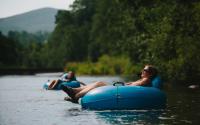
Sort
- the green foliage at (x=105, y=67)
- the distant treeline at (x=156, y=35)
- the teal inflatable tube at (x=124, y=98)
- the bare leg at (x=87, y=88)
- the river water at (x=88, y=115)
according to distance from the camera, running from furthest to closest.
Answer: the green foliage at (x=105, y=67) < the distant treeline at (x=156, y=35) < the bare leg at (x=87, y=88) < the teal inflatable tube at (x=124, y=98) < the river water at (x=88, y=115)

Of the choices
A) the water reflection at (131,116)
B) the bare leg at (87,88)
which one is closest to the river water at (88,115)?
the water reflection at (131,116)

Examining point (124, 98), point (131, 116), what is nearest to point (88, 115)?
point (131, 116)

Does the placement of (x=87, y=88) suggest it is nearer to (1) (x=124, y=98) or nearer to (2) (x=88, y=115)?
(1) (x=124, y=98)

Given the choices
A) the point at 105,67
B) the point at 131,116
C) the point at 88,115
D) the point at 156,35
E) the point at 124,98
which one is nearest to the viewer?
the point at 131,116

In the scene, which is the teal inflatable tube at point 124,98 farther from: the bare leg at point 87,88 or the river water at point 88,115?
the bare leg at point 87,88

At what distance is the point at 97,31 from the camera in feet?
328

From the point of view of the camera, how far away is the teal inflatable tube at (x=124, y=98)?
18000 millimetres

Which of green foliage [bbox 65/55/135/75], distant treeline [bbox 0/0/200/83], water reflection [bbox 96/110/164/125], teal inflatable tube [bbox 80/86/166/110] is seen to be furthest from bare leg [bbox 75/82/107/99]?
green foliage [bbox 65/55/135/75]

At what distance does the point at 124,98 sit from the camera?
1805 cm

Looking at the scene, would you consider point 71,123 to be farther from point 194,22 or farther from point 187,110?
point 194,22

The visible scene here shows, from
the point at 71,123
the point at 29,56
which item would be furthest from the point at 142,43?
the point at 29,56

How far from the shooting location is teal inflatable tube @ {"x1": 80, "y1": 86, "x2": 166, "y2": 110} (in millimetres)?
18000

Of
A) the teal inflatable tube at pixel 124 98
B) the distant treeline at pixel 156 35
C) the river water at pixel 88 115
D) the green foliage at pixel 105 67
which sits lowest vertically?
the green foliage at pixel 105 67

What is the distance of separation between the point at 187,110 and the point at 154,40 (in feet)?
64.6
